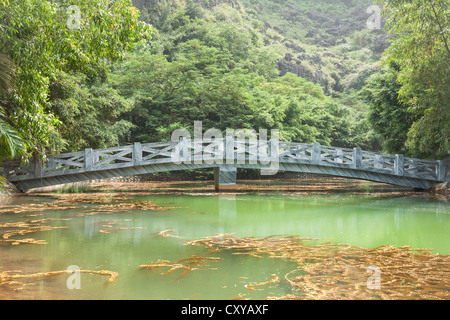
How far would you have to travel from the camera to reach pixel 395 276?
4074mm

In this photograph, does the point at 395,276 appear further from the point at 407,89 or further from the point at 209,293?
the point at 407,89

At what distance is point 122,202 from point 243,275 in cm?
749

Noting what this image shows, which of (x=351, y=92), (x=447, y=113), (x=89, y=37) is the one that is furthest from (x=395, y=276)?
(x=351, y=92)

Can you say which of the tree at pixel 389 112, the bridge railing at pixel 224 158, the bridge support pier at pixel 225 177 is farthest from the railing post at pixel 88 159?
the tree at pixel 389 112

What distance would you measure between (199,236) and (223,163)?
26.9ft

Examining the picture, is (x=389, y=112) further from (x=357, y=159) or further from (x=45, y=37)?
(x=45, y=37)

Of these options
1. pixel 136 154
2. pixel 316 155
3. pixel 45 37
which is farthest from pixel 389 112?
pixel 45 37

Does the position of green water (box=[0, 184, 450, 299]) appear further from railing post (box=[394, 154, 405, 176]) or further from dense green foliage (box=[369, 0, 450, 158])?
dense green foliage (box=[369, 0, 450, 158])

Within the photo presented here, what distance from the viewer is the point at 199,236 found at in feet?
20.8

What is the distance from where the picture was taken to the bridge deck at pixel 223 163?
13.1 m

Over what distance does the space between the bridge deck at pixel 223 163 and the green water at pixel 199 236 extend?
6.30ft

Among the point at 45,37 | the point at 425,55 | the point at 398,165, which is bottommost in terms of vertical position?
the point at 398,165

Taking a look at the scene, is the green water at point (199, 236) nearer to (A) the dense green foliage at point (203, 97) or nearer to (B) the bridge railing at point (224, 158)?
(B) the bridge railing at point (224, 158)

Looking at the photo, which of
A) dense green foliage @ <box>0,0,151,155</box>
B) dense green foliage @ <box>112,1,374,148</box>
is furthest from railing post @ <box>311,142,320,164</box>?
dense green foliage @ <box>0,0,151,155</box>
